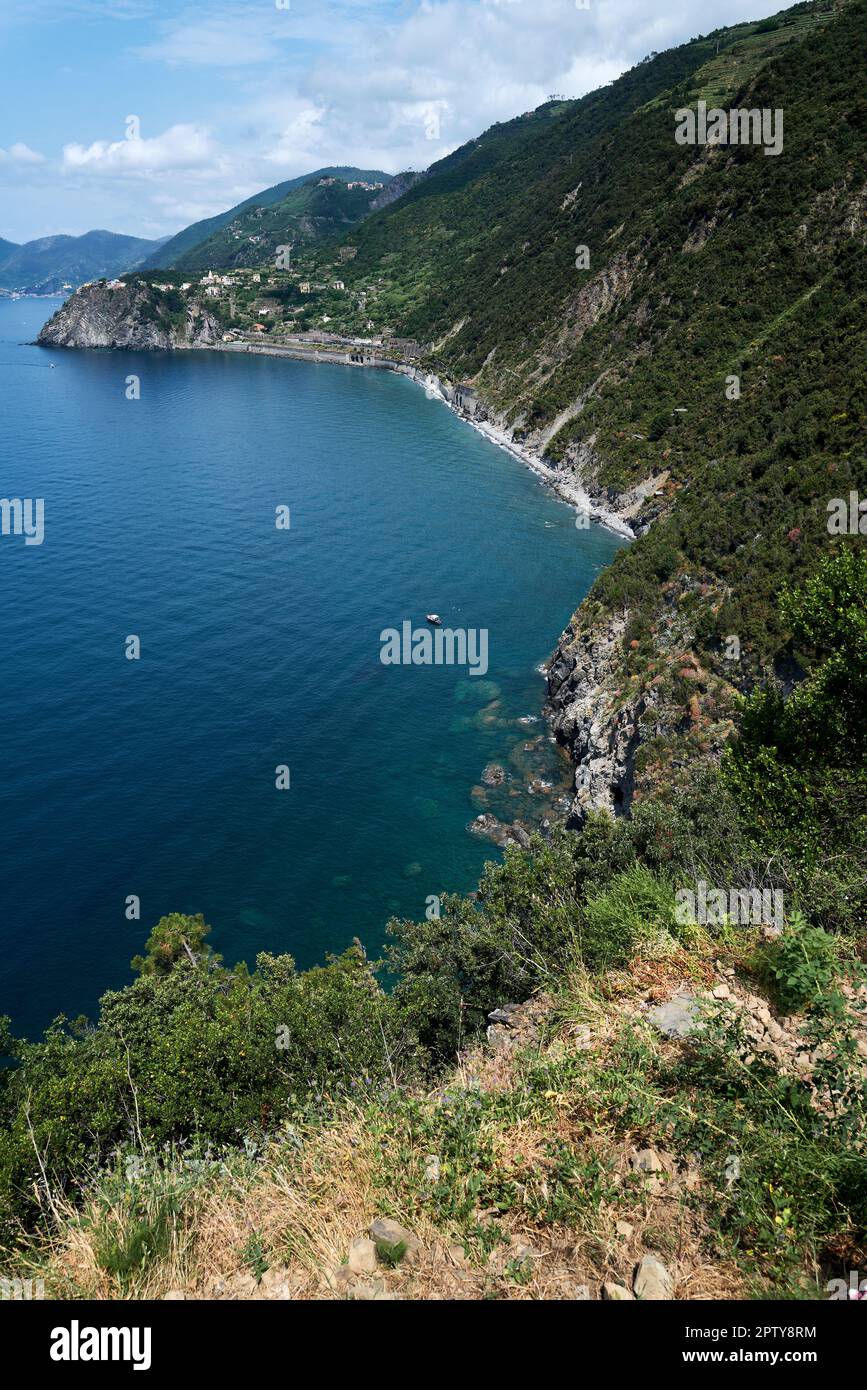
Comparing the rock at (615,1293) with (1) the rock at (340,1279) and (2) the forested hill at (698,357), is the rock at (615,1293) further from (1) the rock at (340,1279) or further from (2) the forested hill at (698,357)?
(2) the forested hill at (698,357)

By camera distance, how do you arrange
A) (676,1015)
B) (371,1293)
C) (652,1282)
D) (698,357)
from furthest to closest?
(698,357) → (676,1015) → (371,1293) → (652,1282)

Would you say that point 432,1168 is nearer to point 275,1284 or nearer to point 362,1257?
point 362,1257

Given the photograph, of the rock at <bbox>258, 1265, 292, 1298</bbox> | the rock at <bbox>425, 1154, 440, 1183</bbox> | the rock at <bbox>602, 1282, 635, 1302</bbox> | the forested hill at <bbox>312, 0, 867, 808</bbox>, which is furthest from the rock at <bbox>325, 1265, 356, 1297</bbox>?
the forested hill at <bbox>312, 0, 867, 808</bbox>

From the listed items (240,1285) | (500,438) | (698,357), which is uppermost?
(500,438)

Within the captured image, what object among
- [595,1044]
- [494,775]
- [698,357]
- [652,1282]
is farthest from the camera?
[698,357]

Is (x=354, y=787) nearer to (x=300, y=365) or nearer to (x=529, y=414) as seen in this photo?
(x=529, y=414)

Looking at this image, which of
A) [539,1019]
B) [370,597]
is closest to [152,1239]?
[539,1019]

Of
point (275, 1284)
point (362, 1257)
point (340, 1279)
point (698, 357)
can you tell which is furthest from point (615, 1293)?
point (698, 357)
